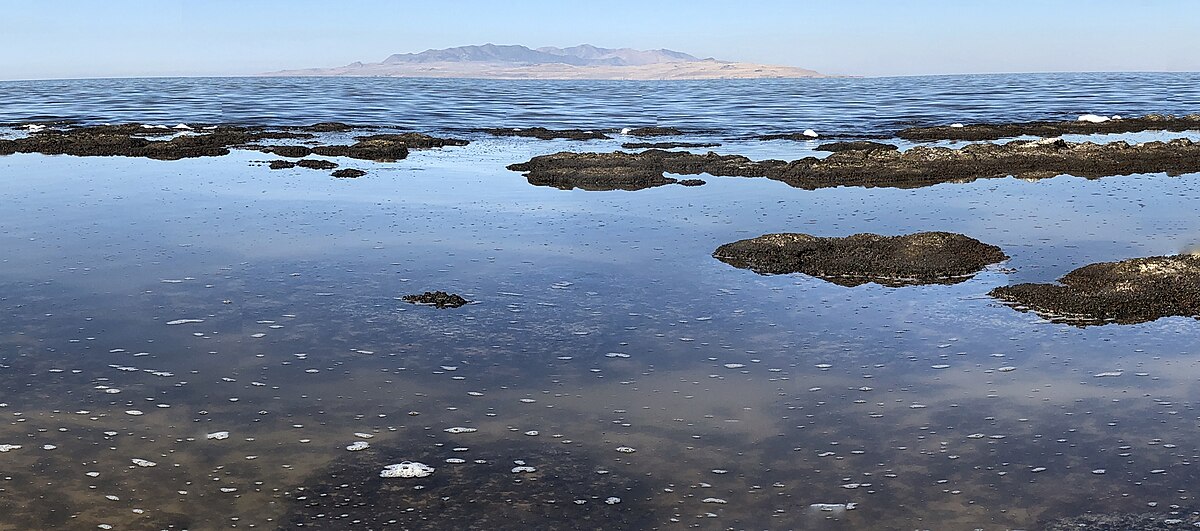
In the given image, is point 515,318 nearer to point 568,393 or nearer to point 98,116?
point 568,393

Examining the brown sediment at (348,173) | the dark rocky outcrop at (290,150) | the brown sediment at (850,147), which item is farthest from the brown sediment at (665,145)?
the brown sediment at (348,173)

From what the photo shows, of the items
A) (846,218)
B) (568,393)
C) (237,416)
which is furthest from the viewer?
(846,218)

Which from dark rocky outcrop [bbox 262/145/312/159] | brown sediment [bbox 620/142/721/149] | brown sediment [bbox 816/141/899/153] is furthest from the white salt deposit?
brown sediment [bbox 620/142/721/149]

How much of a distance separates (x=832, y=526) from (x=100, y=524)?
499cm

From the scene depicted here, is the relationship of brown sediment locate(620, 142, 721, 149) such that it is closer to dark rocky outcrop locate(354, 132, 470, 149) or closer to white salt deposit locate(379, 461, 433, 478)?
dark rocky outcrop locate(354, 132, 470, 149)

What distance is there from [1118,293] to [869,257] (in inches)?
137

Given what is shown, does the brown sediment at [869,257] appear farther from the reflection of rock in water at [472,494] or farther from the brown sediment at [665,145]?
the brown sediment at [665,145]

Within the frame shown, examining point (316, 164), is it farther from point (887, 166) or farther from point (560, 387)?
point (560, 387)

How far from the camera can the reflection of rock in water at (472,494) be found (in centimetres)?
743

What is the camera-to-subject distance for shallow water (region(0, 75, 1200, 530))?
773 cm

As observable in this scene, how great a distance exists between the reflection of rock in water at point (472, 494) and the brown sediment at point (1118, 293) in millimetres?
6996

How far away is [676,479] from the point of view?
809 centimetres

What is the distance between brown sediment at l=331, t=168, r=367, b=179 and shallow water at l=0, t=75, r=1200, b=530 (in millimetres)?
9819

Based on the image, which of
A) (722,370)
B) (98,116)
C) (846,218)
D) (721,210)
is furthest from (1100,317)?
(98,116)
